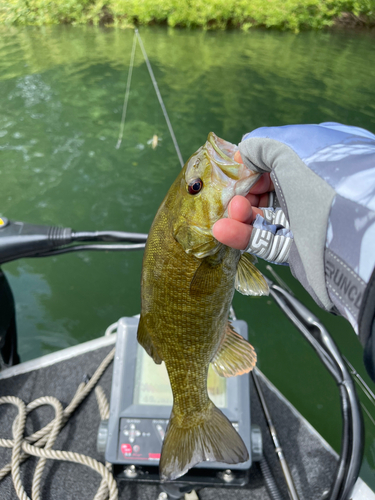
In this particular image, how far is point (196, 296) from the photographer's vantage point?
56.0 inches

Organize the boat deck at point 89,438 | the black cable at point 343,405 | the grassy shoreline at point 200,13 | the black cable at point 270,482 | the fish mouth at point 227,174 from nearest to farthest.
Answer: the fish mouth at point 227,174 < the black cable at point 343,405 < the black cable at point 270,482 < the boat deck at point 89,438 < the grassy shoreline at point 200,13

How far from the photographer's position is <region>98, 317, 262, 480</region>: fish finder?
188 centimetres

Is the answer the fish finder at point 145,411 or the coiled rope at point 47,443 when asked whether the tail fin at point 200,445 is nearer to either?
the fish finder at point 145,411

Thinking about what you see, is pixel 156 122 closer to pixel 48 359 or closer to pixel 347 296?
pixel 48 359

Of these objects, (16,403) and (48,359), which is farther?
(48,359)

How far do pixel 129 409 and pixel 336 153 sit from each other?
169cm

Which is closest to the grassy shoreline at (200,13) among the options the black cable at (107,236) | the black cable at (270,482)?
the black cable at (107,236)

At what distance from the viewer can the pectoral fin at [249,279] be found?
4.82 ft

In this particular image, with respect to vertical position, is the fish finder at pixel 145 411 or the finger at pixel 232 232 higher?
the finger at pixel 232 232

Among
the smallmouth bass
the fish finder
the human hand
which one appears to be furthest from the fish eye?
the fish finder

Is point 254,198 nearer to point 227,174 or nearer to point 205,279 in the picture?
point 227,174

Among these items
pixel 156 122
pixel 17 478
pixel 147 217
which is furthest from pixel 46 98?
pixel 17 478

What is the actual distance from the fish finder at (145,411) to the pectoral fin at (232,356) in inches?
19.6

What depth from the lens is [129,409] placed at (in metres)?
1.96
